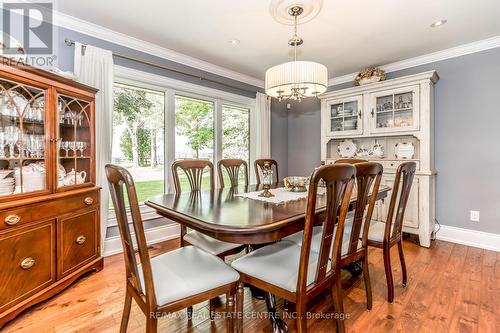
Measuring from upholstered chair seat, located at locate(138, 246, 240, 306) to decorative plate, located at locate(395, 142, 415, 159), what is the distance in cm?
303

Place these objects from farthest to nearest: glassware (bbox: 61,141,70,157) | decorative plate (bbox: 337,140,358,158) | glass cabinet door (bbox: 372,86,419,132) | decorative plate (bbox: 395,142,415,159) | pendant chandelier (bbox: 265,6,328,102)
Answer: decorative plate (bbox: 337,140,358,158), decorative plate (bbox: 395,142,415,159), glass cabinet door (bbox: 372,86,419,132), glassware (bbox: 61,141,70,157), pendant chandelier (bbox: 265,6,328,102)

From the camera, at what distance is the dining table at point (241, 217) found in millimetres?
1168

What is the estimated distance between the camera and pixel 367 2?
6.79ft

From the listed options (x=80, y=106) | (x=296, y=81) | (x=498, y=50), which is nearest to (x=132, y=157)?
(x=80, y=106)

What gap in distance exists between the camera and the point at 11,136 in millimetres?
1745

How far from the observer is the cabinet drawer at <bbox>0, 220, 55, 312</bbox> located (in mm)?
1535

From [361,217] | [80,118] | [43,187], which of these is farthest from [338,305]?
[80,118]

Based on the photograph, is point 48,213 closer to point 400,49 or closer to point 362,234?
point 362,234

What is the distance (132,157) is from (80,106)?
0.88m

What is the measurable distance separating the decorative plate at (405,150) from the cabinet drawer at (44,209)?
368 centimetres

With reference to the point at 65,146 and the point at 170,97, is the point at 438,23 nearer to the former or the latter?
the point at 170,97

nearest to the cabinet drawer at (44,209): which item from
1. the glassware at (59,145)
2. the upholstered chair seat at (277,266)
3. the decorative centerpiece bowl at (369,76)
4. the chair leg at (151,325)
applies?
the glassware at (59,145)

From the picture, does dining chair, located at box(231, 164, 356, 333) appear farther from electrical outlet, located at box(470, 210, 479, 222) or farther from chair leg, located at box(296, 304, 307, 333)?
electrical outlet, located at box(470, 210, 479, 222)

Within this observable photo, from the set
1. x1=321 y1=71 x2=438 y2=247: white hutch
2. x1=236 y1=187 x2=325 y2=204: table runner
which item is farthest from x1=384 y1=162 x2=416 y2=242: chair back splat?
x1=321 y1=71 x2=438 y2=247: white hutch
